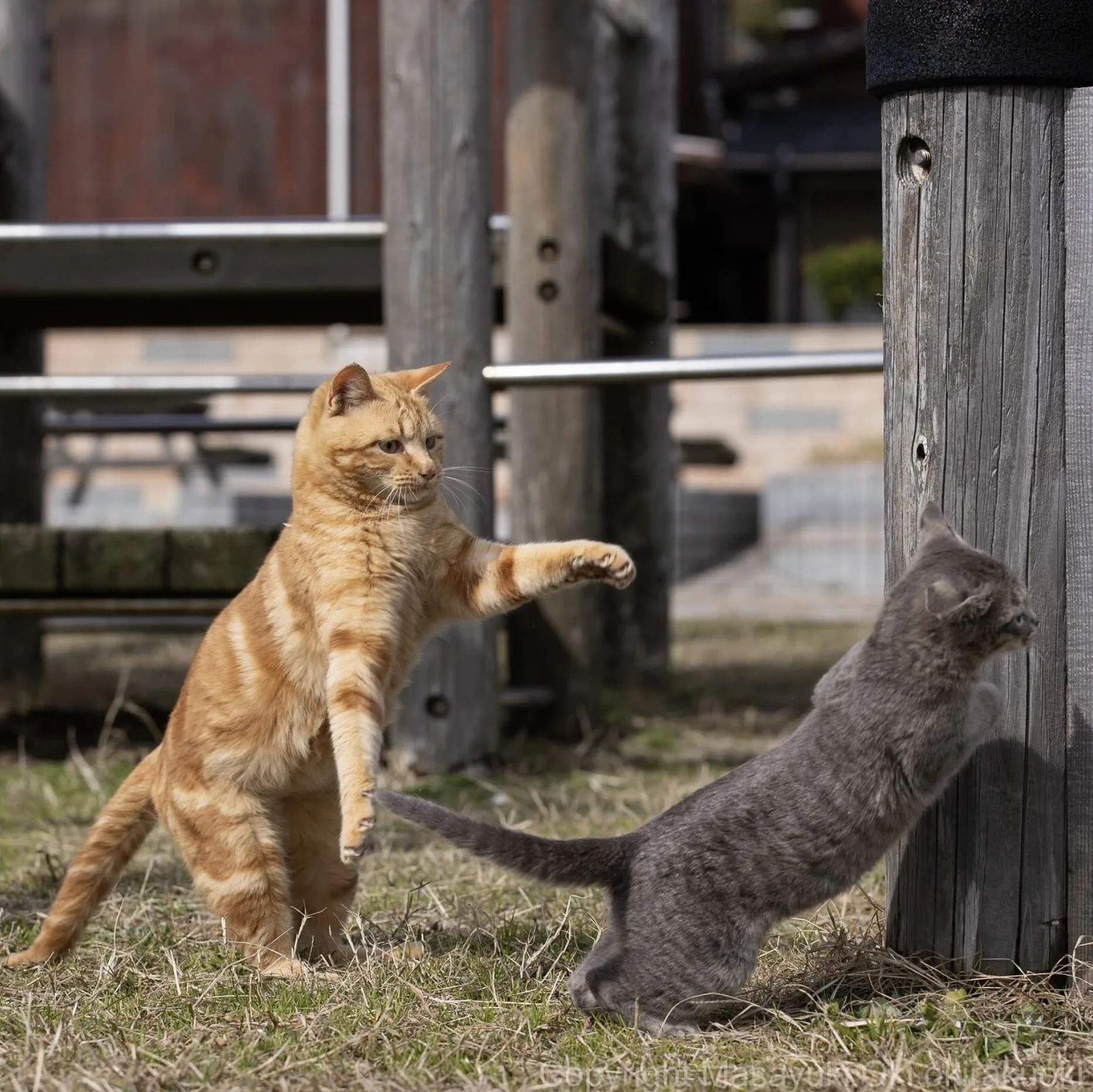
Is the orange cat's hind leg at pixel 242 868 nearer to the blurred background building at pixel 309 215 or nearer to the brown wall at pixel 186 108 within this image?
the blurred background building at pixel 309 215

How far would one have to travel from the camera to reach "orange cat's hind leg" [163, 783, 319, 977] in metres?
2.44

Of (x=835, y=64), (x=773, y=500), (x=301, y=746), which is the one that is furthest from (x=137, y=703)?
(x=835, y=64)

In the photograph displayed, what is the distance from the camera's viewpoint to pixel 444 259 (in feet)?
12.9

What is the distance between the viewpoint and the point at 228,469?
12.2 meters

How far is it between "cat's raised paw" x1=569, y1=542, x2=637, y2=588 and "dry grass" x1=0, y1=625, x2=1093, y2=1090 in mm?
631

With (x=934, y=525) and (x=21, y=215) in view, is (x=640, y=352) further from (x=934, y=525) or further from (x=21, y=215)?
(x=934, y=525)

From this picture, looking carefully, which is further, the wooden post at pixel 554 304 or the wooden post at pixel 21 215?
the wooden post at pixel 21 215

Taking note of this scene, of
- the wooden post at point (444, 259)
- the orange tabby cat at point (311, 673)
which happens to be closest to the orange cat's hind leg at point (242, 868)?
the orange tabby cat at point (311, 673)

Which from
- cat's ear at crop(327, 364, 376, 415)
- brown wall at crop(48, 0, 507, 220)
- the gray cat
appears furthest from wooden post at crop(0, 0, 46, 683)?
brown wall at crop(48, 0, 507, 220)

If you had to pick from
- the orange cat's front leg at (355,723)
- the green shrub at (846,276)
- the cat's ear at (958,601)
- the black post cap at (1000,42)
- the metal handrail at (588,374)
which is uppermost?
the green shrub at (846,276)

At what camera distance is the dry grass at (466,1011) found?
1.92 meters

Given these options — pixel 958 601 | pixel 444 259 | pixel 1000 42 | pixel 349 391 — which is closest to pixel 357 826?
pixel 349 391

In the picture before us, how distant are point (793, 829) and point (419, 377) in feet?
4.08

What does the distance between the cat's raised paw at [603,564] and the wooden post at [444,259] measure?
146 cm
